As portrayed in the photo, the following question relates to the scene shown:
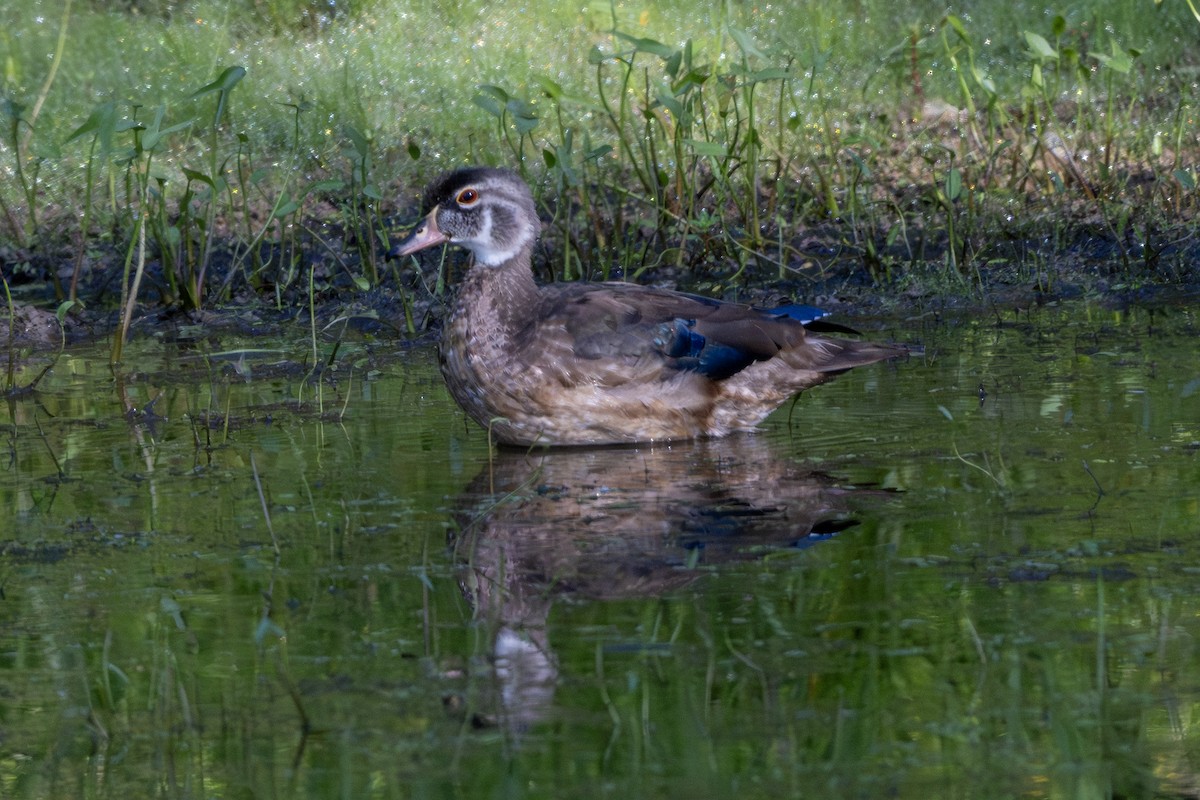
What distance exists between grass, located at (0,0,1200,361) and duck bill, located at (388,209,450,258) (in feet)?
3.38

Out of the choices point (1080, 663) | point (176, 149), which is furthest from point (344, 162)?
point (1080, 663)

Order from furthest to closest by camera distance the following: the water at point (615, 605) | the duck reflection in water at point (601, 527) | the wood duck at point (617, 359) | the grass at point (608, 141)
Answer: the grass at point (608, 141) → the wood duck at point (617, 359) → the duck reflection in water at point (601, 527) → the water at point (615, 605)

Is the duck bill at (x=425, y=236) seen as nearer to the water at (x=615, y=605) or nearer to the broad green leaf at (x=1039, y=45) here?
the water at (x=615, y=605)

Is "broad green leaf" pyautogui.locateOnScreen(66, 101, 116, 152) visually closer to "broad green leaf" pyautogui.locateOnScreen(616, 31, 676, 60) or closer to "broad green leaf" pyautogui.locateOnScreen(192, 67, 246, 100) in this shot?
"broad green leaf" pyautogui.locateOnScreen(192, 67, 246, 100)

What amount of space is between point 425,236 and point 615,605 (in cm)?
353

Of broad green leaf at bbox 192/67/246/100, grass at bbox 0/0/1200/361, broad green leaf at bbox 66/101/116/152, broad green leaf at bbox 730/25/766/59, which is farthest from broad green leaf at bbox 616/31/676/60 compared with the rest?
broad green leaf at bbox 66/101/116/152

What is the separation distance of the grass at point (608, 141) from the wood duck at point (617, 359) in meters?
1.70

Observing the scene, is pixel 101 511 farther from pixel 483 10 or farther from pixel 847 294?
pixel 483 10

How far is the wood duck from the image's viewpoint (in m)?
6.93

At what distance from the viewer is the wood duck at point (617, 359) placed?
22.7ft

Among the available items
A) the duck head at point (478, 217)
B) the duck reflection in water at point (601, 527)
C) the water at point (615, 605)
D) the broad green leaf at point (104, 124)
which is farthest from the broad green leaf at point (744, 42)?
the broad green leaf at point (104, 124)

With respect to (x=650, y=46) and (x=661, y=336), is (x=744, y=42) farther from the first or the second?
(x=661, y=336)

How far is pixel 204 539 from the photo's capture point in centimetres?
533

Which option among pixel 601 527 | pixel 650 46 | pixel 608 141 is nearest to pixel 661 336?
pixel 601 527
